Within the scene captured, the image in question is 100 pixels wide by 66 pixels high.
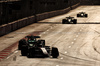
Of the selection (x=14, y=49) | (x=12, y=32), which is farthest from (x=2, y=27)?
(x=14, y=49)

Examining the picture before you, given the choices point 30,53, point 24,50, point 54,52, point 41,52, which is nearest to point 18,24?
point 24,50

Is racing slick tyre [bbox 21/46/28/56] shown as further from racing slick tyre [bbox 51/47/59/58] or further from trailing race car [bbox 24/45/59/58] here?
racing slick tyre [bbox 51/47/59/58]

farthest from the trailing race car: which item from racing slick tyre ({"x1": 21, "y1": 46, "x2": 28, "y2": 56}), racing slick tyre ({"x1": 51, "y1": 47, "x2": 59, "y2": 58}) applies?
racing slick tyre ({"x1": 21, "y1": 46, "x2": 28, "y2": 56})

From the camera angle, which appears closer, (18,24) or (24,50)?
(24,50)

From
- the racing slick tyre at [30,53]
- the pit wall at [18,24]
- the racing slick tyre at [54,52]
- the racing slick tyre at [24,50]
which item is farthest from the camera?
the pit wall at [18,24]

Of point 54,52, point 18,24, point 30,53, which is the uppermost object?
point 54,52

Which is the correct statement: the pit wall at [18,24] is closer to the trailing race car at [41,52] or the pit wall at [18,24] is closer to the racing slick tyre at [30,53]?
the racing slick tyre at [30,53]

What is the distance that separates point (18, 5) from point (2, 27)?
150 ft

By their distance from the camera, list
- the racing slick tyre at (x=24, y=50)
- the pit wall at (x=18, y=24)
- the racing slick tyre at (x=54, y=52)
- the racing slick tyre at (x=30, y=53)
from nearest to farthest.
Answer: the racing slick tyre at (x=54, y=52) → the racing slick tyre at (x=30, y=53) → the racing slick tyre at (x=24, y=50) → the pit wall at (x=18, y=24)

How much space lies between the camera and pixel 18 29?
54.1 meters

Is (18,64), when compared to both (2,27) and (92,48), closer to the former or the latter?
(92,48)

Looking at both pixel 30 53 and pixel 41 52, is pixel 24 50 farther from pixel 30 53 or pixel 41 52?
pixel 41 52

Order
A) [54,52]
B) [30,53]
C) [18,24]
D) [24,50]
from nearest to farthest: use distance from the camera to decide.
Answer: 1. [54,52]
2. [30,53]
3. [24,50]
4. [18,24]

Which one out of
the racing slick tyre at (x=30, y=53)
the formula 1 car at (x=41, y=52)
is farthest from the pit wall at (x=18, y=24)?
the formula 1 car at (x=41, y=52)
